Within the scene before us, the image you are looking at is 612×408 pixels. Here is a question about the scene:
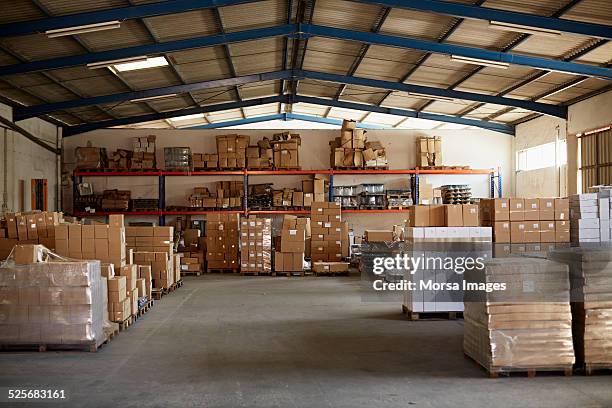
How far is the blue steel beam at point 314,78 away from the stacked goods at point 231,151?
309 cm

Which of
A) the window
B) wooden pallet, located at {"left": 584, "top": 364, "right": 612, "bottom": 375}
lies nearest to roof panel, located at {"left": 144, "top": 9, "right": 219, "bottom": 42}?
wooden pallet, located at {"left": 584, "top": 364, "right": 612, "bottom": 375}

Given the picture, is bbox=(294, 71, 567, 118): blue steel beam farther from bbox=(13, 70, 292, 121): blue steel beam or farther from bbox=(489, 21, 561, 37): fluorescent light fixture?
bbox=(489, 21, 561, 37): fluorescent light fixture

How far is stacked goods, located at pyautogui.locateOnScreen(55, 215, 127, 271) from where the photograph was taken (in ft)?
30.3

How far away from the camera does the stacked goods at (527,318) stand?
626 cm

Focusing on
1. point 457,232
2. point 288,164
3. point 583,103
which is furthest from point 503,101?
point 457,232

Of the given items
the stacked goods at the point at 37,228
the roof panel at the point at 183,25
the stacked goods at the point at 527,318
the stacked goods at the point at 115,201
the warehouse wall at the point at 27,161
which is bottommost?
the stacked goods at the point at 527,318

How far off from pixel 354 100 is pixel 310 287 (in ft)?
25.3

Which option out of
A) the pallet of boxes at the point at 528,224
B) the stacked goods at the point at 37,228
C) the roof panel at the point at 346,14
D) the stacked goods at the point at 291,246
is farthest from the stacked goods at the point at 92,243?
the stacked goods at the point at 291,246

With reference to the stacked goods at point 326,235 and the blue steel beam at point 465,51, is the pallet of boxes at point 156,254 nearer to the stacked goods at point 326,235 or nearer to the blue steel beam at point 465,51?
the stacked goods at point 326,235

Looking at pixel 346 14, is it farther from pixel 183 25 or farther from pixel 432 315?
pixel 432 315

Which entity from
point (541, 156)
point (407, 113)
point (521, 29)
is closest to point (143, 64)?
point (521, 29)

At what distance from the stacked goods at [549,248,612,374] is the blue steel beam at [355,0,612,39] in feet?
17.2

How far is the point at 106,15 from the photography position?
10.0m

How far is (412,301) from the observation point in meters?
9.59
